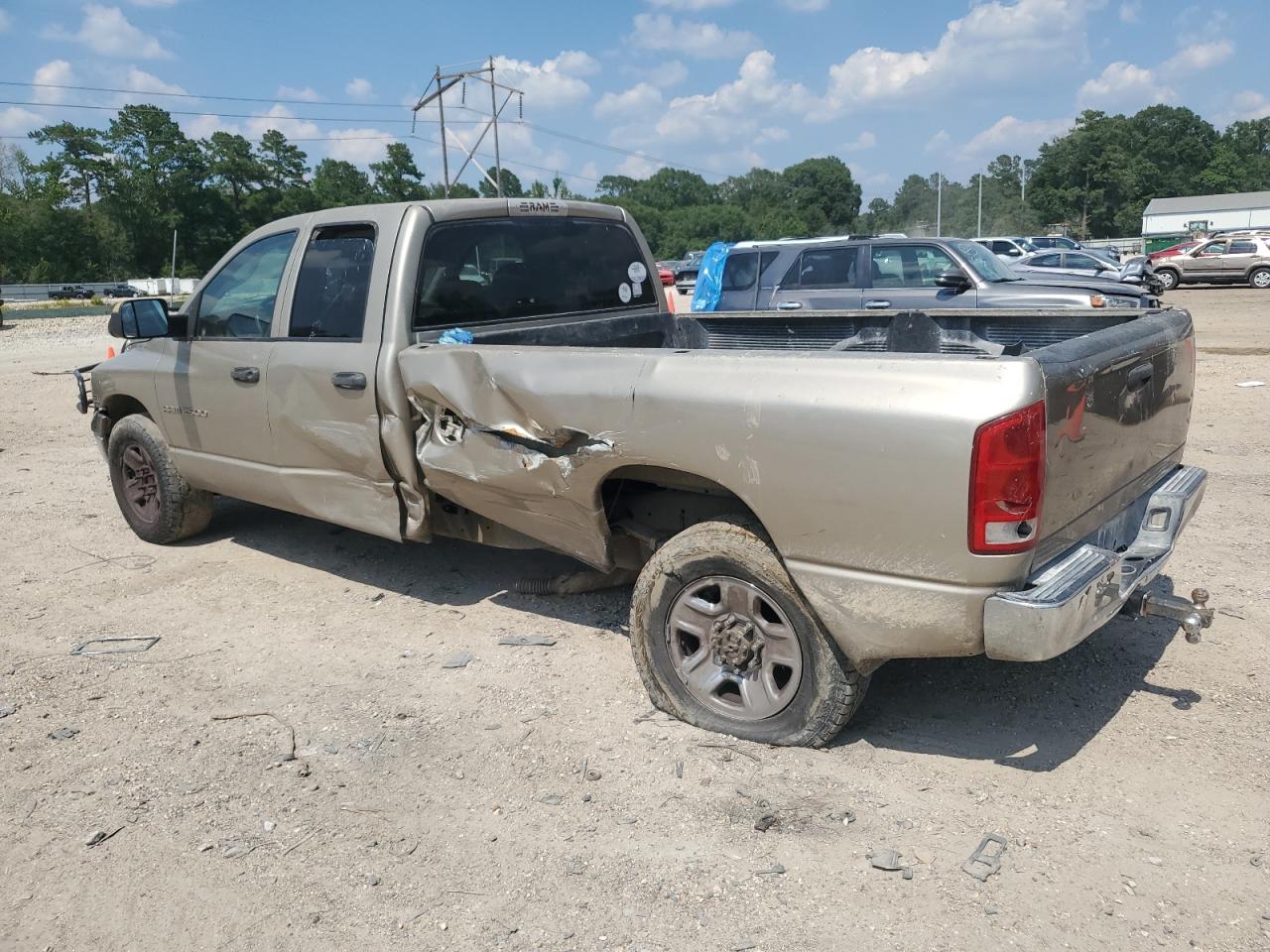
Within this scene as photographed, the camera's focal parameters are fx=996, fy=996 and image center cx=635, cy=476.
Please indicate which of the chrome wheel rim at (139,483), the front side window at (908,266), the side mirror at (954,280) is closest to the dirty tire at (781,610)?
the chrome wheel rim at (139,483)

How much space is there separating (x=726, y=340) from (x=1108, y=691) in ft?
8.82

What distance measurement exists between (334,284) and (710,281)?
8.48 m

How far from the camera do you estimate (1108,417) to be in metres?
3.27

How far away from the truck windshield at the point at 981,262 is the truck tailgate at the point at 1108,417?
7.80 meters

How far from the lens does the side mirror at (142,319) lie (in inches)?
210

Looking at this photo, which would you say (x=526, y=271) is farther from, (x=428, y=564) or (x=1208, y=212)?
(x=1208, y=212)

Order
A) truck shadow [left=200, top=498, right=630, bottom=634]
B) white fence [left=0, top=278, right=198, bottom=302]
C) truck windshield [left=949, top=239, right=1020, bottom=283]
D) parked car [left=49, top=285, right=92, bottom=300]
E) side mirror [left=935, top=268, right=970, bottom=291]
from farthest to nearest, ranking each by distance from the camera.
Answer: white fence [left=0, top=278, right=198, bottom=302] < parked car [left=49, top=285, right=92, bottom=300] < truck windshield [left=949, top=239, right=1020, bottom=283] < side mirror [left=935, top=268, right=970, bottom=291] < truck shadow [left=200, top=498, right=630, bottom=634]

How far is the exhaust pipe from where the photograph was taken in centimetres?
340

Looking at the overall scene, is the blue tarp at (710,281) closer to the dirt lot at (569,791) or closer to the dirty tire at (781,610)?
the dirt lot at (569,791)

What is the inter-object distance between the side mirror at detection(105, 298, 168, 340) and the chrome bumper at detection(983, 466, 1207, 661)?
4.54 m

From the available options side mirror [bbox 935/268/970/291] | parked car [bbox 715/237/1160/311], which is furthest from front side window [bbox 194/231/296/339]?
side mirror [bbox 935/268/970/291]

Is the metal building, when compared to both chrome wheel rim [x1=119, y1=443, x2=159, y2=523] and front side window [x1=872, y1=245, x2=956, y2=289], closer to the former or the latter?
front side window [x1=872, y1=245, x2=956, y2=289]

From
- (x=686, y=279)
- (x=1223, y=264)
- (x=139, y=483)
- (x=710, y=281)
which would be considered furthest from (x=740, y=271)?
(x=686, y=279)

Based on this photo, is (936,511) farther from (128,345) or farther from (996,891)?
(128,345)
